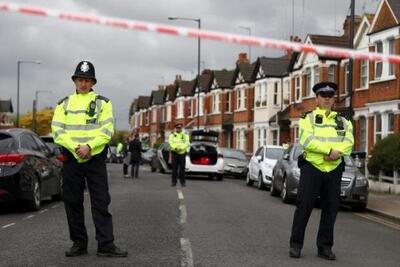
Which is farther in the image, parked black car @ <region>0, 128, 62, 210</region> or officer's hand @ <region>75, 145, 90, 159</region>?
parked black car @ <region>0, 128, 62, 210</region>

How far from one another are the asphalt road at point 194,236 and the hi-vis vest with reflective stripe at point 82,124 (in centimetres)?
128

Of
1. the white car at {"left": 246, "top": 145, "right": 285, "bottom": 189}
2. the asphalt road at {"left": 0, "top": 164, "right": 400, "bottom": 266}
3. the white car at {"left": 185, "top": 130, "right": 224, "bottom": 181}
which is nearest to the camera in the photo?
the asphalt road at {"left": 0, "top": 164, "right": 400, "bottom": 266}

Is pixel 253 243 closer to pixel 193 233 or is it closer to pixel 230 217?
pixel 193 233

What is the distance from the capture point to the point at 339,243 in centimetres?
891

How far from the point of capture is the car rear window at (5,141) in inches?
445

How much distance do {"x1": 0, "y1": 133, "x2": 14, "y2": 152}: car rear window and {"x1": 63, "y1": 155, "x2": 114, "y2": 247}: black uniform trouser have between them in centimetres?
464

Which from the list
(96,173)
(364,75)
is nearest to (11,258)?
(96,173)

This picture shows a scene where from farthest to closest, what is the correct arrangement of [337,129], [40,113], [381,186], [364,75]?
1. [40,113]
2. [364,75]
3. [381,186]
4. [337,129]

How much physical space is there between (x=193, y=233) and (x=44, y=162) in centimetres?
466

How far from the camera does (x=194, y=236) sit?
29.0ft

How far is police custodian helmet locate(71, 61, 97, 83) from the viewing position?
7061 mm

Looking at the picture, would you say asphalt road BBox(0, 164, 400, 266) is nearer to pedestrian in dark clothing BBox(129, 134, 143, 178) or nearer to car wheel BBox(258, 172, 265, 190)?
car wheel BBox(258, 172, 265, 190)

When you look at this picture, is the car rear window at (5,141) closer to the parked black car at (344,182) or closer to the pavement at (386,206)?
the parked black car at (344,182)

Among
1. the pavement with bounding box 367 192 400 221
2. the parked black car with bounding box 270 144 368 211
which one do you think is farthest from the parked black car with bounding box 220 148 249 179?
the parked black car with bounding box 270 144 368 211
